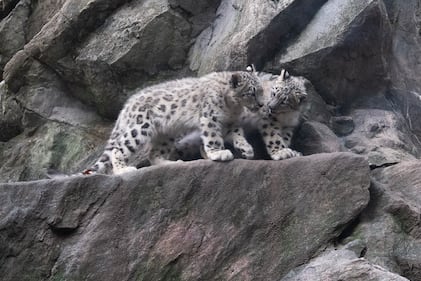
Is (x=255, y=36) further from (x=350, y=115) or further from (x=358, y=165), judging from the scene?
(x=358, y=165)

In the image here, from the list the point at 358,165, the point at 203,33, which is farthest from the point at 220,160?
the point at 203,33

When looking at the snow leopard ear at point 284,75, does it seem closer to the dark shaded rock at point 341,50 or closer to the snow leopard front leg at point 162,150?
the dark shaded rock at point 341,50

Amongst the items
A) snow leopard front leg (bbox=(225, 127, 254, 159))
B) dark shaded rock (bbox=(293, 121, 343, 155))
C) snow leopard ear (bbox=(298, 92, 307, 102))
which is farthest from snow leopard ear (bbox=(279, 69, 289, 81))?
snow leopard front leg (bbox=(225, 127, 254, 159))

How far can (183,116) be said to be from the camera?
21.7 feet

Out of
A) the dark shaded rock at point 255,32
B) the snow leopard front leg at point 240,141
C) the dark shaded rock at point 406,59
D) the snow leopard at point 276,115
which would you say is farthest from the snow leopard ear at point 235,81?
the dark shaded rock at point 406,59

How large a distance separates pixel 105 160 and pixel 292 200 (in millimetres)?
1848

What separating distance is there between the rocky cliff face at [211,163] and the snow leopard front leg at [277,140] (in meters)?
0.33

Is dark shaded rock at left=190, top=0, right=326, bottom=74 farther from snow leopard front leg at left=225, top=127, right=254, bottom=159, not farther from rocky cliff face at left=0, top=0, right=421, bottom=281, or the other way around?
snow leopard front leg at left=225, top=127, right=254, bottom=159

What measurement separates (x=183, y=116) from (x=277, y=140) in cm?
88

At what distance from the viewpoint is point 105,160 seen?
6.60 meters

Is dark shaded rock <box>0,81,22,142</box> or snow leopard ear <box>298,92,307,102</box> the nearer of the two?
snow leopard ear <box>298,92,307,102</box>

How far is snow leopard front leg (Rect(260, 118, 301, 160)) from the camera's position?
630 cm

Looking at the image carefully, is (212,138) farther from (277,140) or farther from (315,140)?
(315,140)

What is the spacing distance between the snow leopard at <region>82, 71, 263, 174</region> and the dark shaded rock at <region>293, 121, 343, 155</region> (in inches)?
24.6
